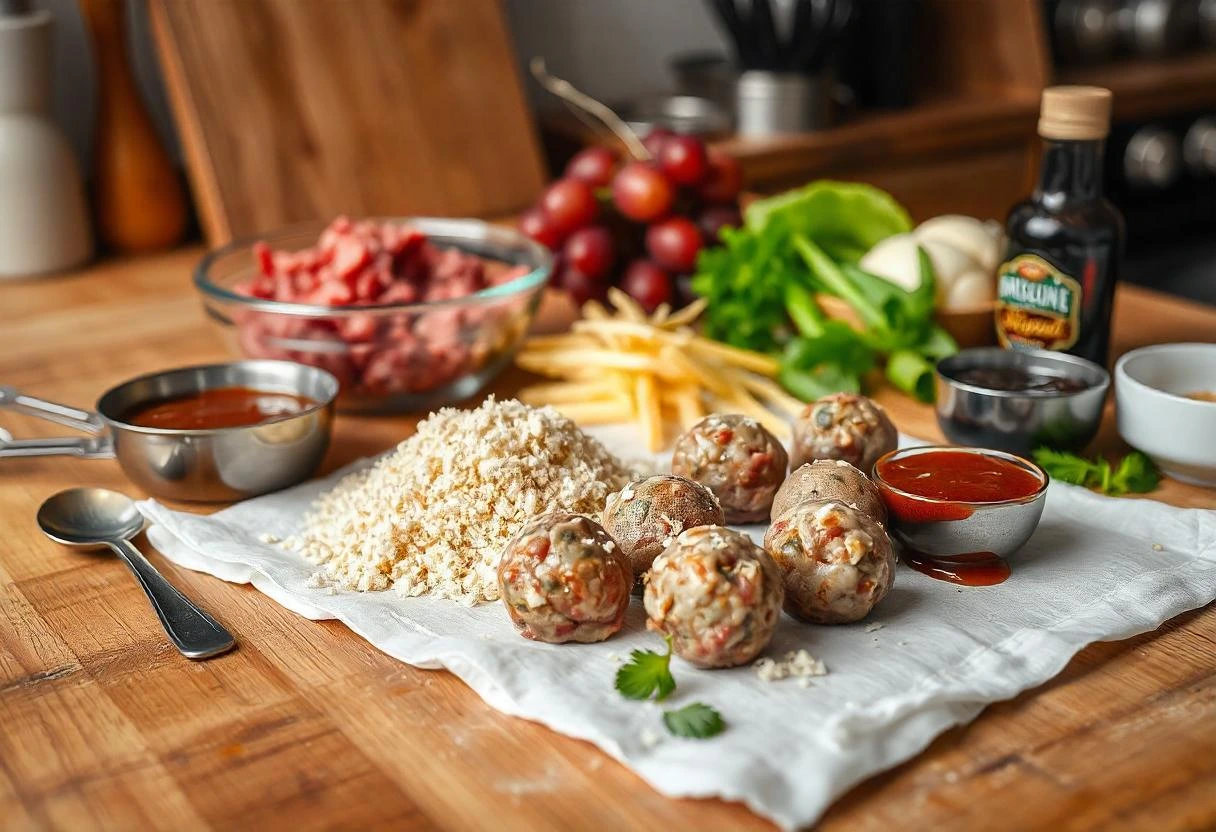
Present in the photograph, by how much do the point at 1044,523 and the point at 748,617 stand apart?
544mm

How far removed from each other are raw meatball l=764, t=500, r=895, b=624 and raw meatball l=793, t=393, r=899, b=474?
26 cm

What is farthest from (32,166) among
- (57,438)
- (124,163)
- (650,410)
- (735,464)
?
(735,464)

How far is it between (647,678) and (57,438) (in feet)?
3.42

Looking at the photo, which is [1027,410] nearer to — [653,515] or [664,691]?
[653,515]

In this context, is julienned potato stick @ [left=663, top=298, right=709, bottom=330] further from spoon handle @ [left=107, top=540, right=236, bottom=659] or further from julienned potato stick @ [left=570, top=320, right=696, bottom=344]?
spoon handle @ [left=107, top=540, right=236, bottom=659]

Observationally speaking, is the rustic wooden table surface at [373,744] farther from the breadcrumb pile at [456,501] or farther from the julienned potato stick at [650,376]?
the julienned potato stick at [650,376]

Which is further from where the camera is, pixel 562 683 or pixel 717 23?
pixel 717 23

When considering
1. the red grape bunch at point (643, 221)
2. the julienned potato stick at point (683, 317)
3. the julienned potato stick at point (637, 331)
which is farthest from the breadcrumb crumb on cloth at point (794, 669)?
the red grape bunch at point (643, 221)

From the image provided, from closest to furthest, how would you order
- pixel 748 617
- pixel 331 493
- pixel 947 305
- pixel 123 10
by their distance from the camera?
pixel 748 617 → pixel 331 493 → pixel 947 305 → pixel 123 10

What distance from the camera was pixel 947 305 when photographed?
6.48 ft

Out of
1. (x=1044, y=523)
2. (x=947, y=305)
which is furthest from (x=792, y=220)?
(x=1044, y=523)

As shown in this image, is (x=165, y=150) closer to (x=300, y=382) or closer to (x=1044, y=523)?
(x=300, y=382)

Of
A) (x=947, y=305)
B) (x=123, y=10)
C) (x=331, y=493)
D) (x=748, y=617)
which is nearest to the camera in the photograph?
(x=748, y=617)

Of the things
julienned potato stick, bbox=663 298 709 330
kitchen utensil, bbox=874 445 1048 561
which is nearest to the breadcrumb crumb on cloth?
kitchen utensil, bbox=874 445 1048 561
